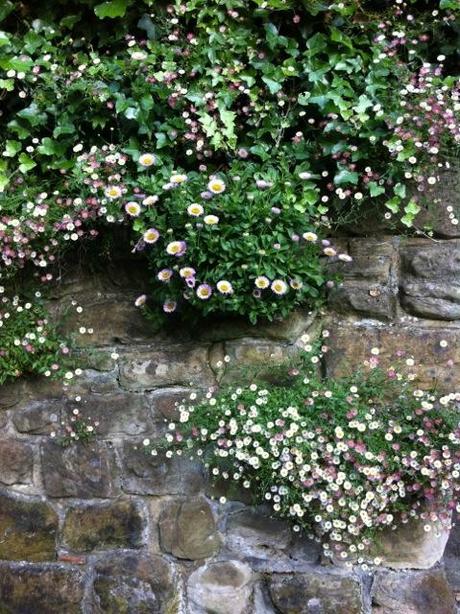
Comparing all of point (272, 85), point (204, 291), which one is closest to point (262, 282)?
point (204, 291)

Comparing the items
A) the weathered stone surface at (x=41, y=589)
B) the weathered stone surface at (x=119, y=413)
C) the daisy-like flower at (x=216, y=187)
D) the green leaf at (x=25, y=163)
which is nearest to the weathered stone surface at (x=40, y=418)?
the weathered stone surface at (x=119, y=413)

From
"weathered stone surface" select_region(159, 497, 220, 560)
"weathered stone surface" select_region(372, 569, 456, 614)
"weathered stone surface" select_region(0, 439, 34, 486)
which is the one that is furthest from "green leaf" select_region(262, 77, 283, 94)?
"weathered stone surface" select_region(372, 569, 456, 614)

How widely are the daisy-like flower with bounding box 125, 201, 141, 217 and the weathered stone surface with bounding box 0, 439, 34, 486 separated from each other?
103 centimetres

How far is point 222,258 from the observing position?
2.22 meters

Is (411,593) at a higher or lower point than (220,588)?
higher

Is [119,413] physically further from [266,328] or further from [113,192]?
[113,192]

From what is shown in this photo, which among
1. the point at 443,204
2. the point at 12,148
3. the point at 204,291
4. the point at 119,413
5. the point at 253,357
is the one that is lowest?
the point at 119,413

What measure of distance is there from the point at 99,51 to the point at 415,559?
2.32 meters

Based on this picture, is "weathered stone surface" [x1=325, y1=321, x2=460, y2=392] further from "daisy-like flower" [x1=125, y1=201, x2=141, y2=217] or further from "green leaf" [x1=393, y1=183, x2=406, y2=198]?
"daisy-like flower" [x1=125, y1=201, x2=141, y2=217]

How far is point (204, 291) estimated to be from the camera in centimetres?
222

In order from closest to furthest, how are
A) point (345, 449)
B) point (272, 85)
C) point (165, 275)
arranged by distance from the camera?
1. point (345, 449)
2. point (165, 275)
3. point (272, 85)

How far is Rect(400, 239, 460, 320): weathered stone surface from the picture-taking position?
2.33m

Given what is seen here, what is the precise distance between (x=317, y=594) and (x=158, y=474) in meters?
0.72

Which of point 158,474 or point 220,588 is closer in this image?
point 220,588
